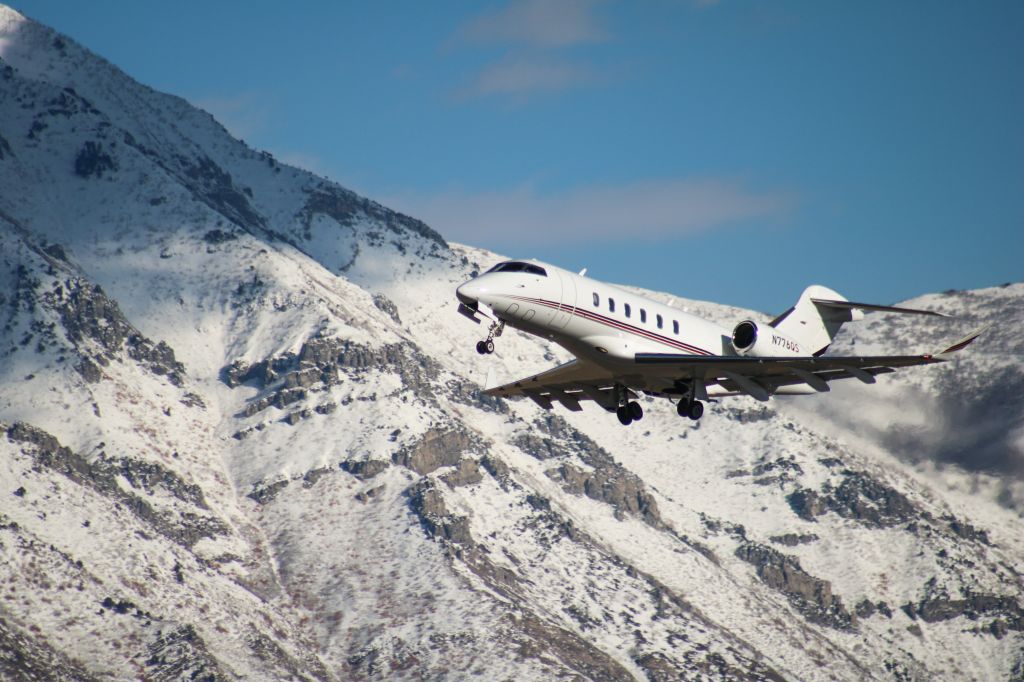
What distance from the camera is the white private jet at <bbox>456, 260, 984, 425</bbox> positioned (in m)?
65.0

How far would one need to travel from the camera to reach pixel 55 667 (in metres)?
176

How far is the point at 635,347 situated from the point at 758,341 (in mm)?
8464

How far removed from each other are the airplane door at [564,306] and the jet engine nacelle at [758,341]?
1016 centimetres

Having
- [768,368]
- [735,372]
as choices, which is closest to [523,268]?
[735,372]

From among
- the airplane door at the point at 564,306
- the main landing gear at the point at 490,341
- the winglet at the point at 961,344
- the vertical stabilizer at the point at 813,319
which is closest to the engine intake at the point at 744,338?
the vertical stabilizer at the point at 813,319

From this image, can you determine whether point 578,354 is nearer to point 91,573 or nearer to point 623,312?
point 623,312

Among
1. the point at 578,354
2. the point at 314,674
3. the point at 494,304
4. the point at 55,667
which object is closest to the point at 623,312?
the point at 578,354

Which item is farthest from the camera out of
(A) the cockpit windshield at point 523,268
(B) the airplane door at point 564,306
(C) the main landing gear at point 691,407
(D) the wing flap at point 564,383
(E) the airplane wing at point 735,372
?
(D) the wing flap at point 564,383

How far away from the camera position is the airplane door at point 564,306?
217 feet

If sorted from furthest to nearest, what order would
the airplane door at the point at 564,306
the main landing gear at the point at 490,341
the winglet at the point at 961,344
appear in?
the airplane door at the point at 564,306, the winglet at the point at 961,344, the main landing gear at the point at 490,341

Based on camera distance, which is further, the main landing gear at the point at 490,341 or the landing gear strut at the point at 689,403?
the landing gear strut at the point at 689,403

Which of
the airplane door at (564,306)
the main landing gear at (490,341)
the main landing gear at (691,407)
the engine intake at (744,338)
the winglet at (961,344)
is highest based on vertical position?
the winglet at (961,344)

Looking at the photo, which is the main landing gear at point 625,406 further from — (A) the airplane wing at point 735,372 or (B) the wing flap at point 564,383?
(B) the wing flap at point 564,383

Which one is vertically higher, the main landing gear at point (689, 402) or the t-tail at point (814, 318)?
the t-tail at point (814, 318)
